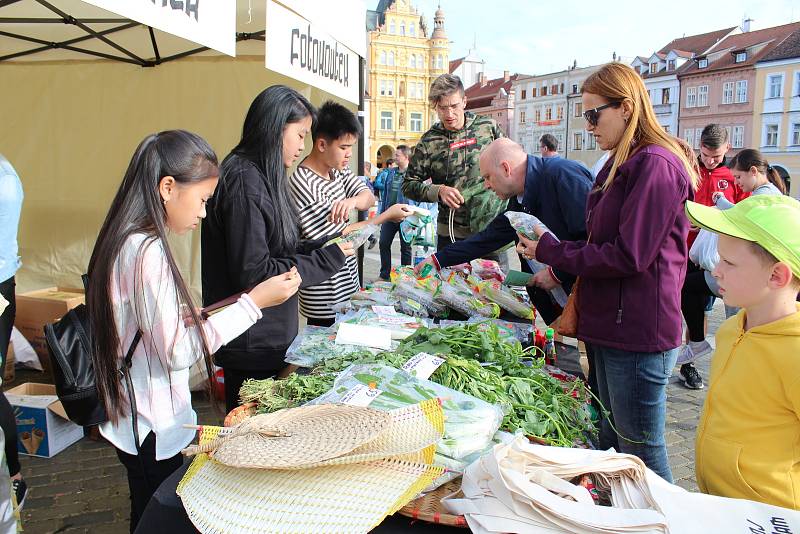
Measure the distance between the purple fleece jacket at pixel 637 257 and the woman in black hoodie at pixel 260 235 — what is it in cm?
102

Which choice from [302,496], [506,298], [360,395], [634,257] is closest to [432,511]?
[302,496]

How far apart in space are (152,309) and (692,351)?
445 centimetres

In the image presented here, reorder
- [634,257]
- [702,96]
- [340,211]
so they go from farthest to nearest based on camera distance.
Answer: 1. [702,96]
2. [340,211]
3. [634,257]

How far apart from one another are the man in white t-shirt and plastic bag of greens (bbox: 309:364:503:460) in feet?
4.61

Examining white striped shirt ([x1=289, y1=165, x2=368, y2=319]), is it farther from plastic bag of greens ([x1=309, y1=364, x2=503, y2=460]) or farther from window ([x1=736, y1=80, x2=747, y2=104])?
window ([x1=736, y1=80, x2=747, y2=104])

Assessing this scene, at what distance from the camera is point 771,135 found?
38781 millimetres

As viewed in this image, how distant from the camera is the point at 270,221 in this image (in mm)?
2279

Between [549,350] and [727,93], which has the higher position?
[727,93]

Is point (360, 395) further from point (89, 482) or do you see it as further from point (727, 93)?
point (727, 93)

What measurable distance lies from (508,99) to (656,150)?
6890 centimetres

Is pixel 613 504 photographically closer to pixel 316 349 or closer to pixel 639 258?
pixel 639 258

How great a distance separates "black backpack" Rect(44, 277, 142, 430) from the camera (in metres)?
1.71

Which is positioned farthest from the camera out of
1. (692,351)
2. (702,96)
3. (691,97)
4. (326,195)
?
(691,97)

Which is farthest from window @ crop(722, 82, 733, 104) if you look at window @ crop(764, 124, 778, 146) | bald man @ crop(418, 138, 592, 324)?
bald man @ crop(418, 138, 592, 324)
